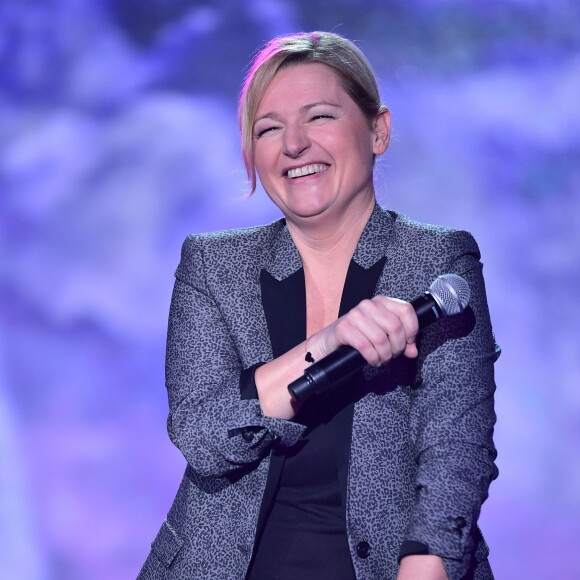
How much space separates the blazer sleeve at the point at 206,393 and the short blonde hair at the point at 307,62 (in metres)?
0.29

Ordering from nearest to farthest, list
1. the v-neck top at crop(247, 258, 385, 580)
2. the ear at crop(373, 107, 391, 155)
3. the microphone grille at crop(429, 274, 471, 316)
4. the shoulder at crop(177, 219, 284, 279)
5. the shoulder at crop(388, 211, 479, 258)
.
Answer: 1. the microphone grille at crop(429, 274, 471, 316)
2. the v-neck top at crop(247, 258, 385, 580)
3. the shoulder at crop(388, 211, 479, 258)
4. the shoulder at crop(177, 219, 284, 279)
5. the ear at crop(373, 107, 391, 155)

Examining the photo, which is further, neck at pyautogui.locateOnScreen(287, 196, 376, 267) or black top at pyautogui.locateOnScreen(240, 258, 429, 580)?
neck at pyautogui.locateOnScreen(287, 196, 376, 267)

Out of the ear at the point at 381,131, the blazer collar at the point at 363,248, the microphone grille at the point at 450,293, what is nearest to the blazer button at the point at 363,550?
the microphone grille at the point at 450,293

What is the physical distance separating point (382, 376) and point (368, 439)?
0.40ft

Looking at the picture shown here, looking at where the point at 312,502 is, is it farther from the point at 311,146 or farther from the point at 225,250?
the point at 311,146

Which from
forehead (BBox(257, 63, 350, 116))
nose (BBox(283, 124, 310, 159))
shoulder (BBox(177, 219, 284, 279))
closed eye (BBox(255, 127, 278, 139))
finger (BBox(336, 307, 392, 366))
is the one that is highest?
forehead (BBox(257, 63, 350, 116))

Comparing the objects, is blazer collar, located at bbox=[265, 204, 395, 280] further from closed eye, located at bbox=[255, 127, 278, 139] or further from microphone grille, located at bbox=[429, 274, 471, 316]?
microphone grille, located at bbox=[429, 274, 471, 316]

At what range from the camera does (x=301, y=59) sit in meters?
1.84

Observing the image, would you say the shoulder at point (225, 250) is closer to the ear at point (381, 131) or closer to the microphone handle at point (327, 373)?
the ear at point (381, 131)

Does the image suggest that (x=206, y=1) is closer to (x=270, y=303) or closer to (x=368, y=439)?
(x=270, y=303)

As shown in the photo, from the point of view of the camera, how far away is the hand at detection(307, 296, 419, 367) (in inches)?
53.8

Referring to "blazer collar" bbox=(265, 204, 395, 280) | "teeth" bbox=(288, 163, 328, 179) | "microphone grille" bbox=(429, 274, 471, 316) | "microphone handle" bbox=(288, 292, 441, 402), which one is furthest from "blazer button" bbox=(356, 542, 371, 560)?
"teeth" bbox=(288, 163, 328, 179)

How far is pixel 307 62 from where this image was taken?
1837mm

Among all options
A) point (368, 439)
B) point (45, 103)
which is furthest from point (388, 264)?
point (45, 103)
